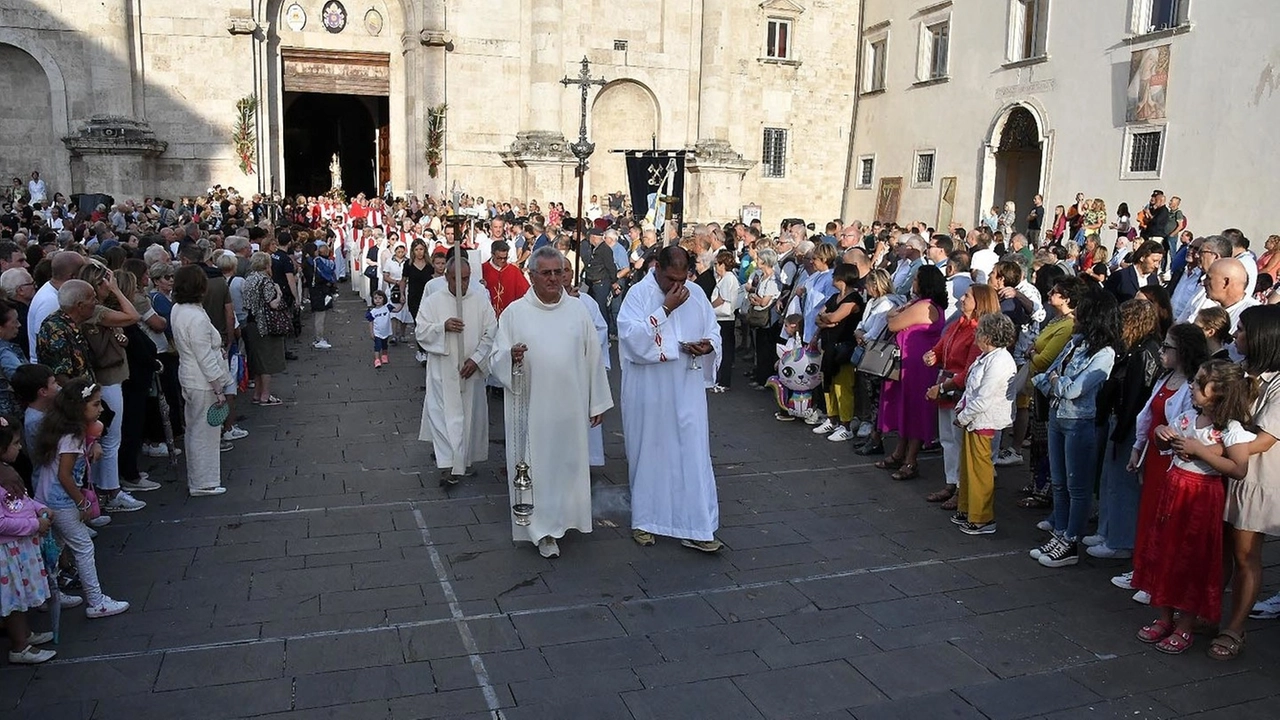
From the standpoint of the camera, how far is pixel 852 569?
6047mm

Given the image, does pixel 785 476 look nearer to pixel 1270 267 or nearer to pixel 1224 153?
pixel 1270 267

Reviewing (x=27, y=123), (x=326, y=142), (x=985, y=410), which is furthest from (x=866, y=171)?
(x=985, y=410)

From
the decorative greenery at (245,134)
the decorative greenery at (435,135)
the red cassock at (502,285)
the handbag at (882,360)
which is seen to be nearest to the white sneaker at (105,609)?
the red cassock at (502,285)

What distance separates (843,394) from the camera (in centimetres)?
948

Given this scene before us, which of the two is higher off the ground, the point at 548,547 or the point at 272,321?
the point at 272,321

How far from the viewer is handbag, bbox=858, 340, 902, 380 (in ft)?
26.6

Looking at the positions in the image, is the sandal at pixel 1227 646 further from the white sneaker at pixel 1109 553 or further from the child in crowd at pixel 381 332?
the child in crowd at pixel 381 332

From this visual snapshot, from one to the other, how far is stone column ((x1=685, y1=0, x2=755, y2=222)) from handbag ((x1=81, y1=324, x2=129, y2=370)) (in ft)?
71.5

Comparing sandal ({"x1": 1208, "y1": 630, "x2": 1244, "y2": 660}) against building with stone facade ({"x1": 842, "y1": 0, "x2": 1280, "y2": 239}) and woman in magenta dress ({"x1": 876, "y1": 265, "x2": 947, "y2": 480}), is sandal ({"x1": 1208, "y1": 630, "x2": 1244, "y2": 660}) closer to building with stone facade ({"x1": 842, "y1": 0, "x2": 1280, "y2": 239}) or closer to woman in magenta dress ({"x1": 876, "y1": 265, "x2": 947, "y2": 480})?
woman in magenta dress ({"x1": 876, "y1": 265, "x2": 947, "y2": 480})

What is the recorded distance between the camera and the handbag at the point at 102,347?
650cm

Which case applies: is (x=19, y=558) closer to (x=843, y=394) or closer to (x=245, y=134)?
(x=843, y=394)

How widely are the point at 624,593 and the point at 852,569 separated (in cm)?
153

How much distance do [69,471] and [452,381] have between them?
3.13 m

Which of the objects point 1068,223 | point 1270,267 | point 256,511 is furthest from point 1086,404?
point 1068,223
